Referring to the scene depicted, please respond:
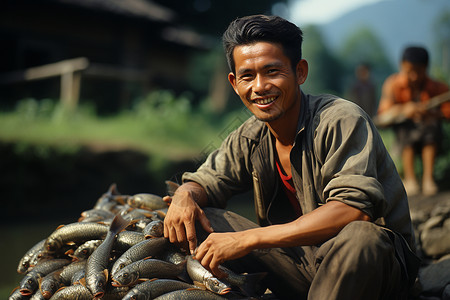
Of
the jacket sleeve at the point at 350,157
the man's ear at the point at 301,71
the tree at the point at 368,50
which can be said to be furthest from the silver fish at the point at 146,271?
the tree at the point at 368,50

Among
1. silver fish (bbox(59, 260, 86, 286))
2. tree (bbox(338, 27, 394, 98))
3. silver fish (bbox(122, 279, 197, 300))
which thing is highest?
tree (bbox(338, 27, 394, 98))

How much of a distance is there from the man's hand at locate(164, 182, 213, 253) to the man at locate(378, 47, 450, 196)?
5.11m

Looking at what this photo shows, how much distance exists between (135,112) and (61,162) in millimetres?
5524

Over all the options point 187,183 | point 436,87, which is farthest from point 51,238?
point 436,87

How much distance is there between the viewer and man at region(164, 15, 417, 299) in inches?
96.0

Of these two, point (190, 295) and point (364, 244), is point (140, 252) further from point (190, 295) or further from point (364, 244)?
point (364, 244)

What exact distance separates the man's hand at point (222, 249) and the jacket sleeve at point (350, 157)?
53 centimetres

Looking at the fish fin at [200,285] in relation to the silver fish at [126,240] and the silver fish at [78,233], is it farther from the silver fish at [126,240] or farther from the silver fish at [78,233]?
the silver fish at [78,233]

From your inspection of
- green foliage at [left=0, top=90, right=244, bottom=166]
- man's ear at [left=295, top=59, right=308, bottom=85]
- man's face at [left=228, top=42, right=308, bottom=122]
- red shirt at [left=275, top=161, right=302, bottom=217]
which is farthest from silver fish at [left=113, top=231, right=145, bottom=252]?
green foliage at [left=0, top=90, right=244, bottom=166]

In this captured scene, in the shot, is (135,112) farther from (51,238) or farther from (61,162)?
(51,238)

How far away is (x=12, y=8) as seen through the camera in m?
15.2

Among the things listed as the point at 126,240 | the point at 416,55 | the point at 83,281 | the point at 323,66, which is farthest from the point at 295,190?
the point at 323,66

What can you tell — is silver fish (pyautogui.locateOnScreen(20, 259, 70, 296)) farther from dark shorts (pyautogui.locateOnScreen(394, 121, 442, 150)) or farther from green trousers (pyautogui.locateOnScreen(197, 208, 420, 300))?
dark shorts (pyautogui.locateOnScreen(394, 121, 442, 150))

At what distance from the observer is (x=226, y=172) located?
334 centimetres
